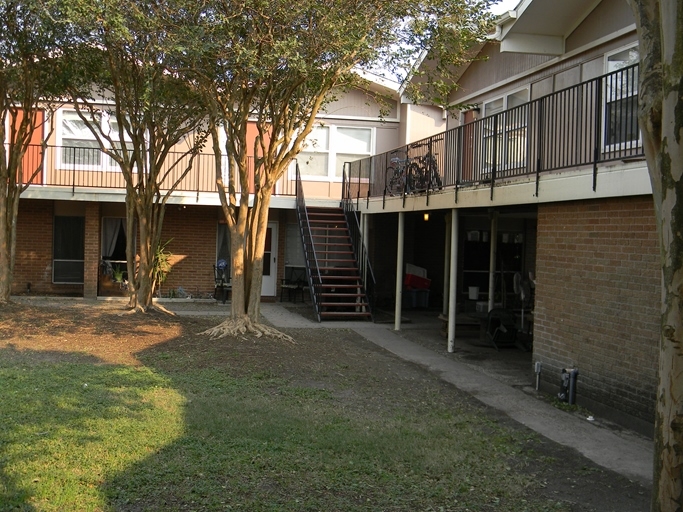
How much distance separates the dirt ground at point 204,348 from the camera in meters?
6.19

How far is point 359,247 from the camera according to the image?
59.0 ft

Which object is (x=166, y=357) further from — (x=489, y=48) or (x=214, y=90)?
(x=489, y=48)

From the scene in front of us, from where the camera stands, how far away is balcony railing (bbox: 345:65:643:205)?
27.6ft

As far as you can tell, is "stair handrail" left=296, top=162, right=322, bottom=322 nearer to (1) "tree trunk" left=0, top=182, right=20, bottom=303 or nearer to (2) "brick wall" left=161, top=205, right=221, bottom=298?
(2) "brick wall" left=161, top=205, right=221, bottom=298

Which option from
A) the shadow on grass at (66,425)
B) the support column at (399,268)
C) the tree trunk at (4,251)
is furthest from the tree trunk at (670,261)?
the tree trunk at (4,251)

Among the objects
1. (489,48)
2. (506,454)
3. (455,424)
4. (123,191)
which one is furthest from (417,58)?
(123,191)

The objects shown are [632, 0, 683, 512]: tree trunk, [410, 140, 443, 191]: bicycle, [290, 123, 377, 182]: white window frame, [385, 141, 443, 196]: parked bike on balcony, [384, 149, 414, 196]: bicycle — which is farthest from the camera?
[290, 123, 377, 182]: white window frame

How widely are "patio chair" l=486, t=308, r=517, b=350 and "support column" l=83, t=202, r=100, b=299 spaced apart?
35.4 ft

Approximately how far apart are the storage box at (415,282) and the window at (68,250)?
8.76 m

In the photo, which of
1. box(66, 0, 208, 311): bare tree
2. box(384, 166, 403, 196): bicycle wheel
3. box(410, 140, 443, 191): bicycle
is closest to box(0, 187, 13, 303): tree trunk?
box(66, 0, 208, 311): bare tree

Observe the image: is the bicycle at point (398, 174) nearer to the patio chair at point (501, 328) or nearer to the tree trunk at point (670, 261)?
the patio chair at point (501, 328)

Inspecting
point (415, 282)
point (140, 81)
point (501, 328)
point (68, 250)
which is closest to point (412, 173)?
point (501, 328)

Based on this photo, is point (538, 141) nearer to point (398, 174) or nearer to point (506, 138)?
point (506, 138)

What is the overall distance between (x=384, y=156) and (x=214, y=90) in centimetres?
566
